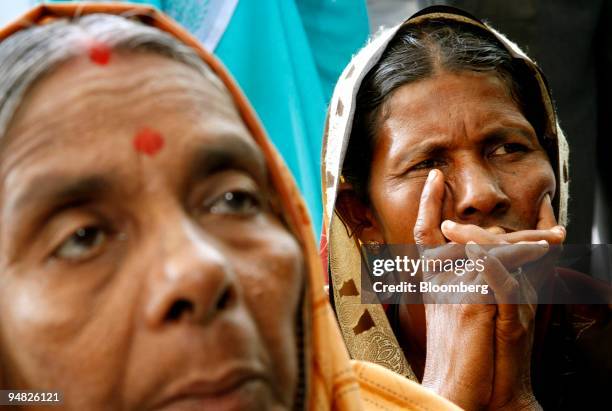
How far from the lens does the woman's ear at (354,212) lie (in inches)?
121

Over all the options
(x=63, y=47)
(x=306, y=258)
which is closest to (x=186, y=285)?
(x=306, y=258)

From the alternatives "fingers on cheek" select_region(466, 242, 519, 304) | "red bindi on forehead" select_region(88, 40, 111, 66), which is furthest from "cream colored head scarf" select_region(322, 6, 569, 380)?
"red bindi on forehead" select_region(88, 40, 111, 66)

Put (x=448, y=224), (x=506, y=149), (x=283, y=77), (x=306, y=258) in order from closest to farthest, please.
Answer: (x=306, y=258), (x=448, y=224), (x=506, y=149), (x=283, y=77)

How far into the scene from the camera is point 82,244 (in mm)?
1278

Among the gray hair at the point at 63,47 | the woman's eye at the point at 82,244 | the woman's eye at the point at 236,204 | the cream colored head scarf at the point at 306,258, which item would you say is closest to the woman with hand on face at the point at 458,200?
the cream colored head scarf at the point at 306,258

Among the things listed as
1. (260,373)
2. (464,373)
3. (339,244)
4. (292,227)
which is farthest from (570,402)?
(260,373)

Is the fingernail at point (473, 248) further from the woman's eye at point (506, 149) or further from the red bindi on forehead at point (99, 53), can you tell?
the red bindi on forehead at point (99, 53)

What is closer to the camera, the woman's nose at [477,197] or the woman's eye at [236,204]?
the woman's eye at [236,204]

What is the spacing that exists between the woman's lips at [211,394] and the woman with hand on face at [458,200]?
1.31 meters

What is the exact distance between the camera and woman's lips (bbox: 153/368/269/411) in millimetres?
1198

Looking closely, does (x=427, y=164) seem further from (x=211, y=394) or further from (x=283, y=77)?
(x=211, y=394)

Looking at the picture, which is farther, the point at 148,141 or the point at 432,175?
the point at 432,175

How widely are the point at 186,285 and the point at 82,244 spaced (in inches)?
7.4

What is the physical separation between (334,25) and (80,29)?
2391mm
